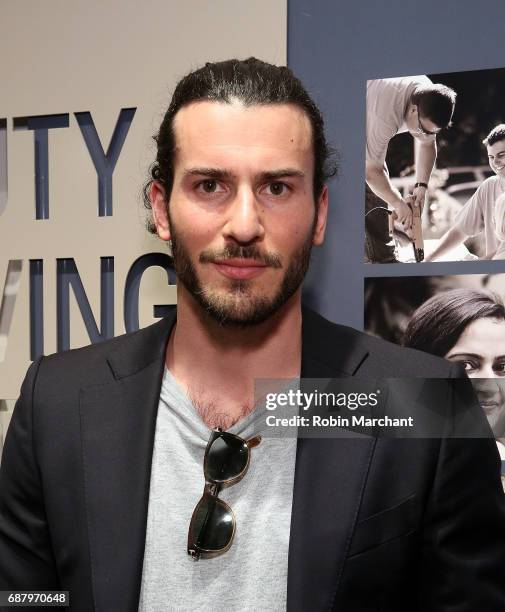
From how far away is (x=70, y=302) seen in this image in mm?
1773

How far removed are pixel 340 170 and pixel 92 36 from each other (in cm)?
66

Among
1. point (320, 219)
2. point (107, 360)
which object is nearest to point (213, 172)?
point (320, 219)

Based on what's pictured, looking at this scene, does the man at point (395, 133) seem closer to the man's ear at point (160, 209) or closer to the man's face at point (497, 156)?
the man's face at point (497, 156)

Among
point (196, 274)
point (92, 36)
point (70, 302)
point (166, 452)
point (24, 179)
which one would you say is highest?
point (92, 36)

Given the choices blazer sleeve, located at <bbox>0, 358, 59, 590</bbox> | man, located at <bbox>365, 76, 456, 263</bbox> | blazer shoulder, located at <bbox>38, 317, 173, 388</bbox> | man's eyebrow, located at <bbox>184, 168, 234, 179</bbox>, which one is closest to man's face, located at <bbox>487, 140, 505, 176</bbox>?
man, located at <bbox>365, 76, 456, 263</bbox>

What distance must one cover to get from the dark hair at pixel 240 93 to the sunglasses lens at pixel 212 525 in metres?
0.53

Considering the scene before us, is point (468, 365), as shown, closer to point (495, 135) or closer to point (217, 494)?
point (495, 135)

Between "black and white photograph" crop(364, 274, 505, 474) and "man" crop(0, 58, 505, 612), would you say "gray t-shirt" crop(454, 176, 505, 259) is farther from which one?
"man" crop(0, 58, 505, 612)

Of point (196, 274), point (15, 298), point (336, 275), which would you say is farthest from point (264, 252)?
point (15, 298)

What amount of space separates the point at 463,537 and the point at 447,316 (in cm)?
49

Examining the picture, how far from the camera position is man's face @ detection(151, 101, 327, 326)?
3.97 feet

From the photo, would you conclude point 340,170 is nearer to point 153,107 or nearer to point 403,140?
point 403,140

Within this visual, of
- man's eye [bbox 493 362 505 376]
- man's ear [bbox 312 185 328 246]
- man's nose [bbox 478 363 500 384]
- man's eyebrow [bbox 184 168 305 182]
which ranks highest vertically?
man's eyebrow [bbox 184 168 305 182]

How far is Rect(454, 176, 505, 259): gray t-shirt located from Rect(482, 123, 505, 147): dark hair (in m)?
0.07
